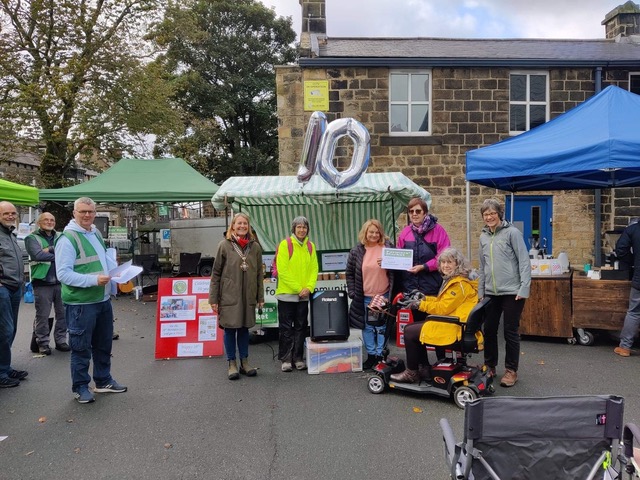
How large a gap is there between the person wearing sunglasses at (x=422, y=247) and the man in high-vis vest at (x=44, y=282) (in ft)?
14.9

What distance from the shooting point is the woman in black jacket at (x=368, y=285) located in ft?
18.1

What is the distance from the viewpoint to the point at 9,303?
17.2 ft

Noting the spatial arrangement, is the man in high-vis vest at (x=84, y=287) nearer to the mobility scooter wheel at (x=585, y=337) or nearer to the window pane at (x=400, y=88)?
the mobility scooter wheel at (x=585, y=337)

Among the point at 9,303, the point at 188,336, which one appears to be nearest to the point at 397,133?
the point at 188,336

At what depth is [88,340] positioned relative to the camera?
180 inches

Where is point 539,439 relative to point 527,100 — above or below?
below

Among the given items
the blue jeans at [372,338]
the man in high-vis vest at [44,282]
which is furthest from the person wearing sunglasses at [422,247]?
the man in high-vis vest at [44,282]

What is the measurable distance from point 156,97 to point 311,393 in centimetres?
1529

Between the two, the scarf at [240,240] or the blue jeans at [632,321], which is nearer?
the scarf at [240,240]

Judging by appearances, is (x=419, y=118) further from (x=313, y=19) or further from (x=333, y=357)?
(x=333, y=357)

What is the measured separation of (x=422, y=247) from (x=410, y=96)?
7.79 meters

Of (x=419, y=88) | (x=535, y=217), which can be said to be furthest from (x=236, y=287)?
(x=535, y=217)

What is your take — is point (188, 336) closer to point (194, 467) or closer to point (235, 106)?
point (194, 467)

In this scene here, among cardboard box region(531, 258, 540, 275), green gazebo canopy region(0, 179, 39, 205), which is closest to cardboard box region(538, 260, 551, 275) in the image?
cardboard box region(531, 258, 540, 275)
